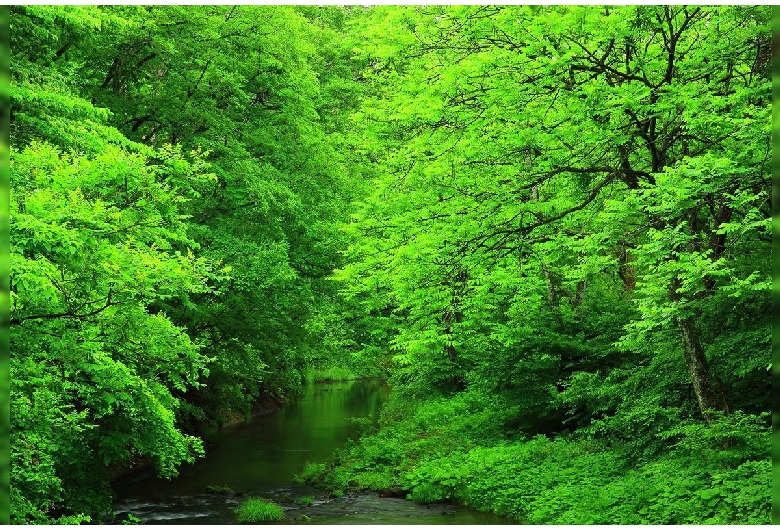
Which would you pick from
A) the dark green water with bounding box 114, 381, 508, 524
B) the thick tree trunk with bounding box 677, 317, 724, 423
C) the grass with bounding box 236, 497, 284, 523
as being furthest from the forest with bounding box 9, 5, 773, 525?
the grass with bounding box 236, 497, 284, 523

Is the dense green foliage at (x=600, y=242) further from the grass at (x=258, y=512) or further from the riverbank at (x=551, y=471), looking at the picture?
the grass at (x=258, y=512)

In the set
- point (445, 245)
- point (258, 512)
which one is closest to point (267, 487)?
point (258, 512)

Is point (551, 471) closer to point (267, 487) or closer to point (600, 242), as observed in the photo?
point (600, 242)

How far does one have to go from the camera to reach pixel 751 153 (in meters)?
8.52

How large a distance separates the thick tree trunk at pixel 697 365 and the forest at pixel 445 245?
1.4 inches

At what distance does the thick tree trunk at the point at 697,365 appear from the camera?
9.88 meters

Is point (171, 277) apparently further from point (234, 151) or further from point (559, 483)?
point (234, 151)

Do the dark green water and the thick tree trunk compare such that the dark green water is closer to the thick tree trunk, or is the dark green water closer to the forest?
the forest

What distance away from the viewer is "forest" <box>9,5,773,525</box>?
8023 mm

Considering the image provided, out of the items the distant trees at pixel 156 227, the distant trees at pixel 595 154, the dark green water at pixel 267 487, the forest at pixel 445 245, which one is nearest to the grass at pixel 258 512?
the dark green water at pixel 267 487

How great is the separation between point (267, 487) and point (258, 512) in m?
3.15

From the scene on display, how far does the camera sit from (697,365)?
32.9ft

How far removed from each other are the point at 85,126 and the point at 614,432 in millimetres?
10479

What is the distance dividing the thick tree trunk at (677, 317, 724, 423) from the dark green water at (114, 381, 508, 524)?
4.35 meters
